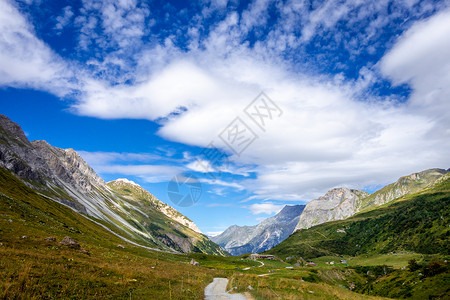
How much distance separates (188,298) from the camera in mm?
23891

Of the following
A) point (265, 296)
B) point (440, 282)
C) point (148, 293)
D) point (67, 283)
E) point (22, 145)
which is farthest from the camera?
point (22, 145)

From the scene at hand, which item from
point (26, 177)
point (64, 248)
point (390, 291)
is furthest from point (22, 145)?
point (390, 291)

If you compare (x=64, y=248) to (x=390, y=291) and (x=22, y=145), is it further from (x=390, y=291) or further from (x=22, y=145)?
(x=22, y=145)

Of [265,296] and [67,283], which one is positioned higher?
[67,283]

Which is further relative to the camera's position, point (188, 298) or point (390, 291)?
point (390, 291)

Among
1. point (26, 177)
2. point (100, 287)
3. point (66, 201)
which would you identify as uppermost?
point (26, 177)

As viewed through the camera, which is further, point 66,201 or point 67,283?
point 66,201

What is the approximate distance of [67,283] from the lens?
20.4 meters

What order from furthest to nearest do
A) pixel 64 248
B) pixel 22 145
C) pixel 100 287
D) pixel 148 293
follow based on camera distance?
1. pixel 22 145
2. pixel 64 248
3. pixel 148 293
4. pixel 100 287

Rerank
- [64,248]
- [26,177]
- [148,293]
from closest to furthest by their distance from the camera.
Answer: [148,293] < [64,248] < [26,177]

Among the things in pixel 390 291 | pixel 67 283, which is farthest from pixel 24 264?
pixel 390 291

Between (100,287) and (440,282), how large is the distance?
69194 millimetres

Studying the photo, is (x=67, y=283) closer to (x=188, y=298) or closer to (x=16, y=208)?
(x=188, y=298)

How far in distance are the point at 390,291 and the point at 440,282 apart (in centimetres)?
1903
